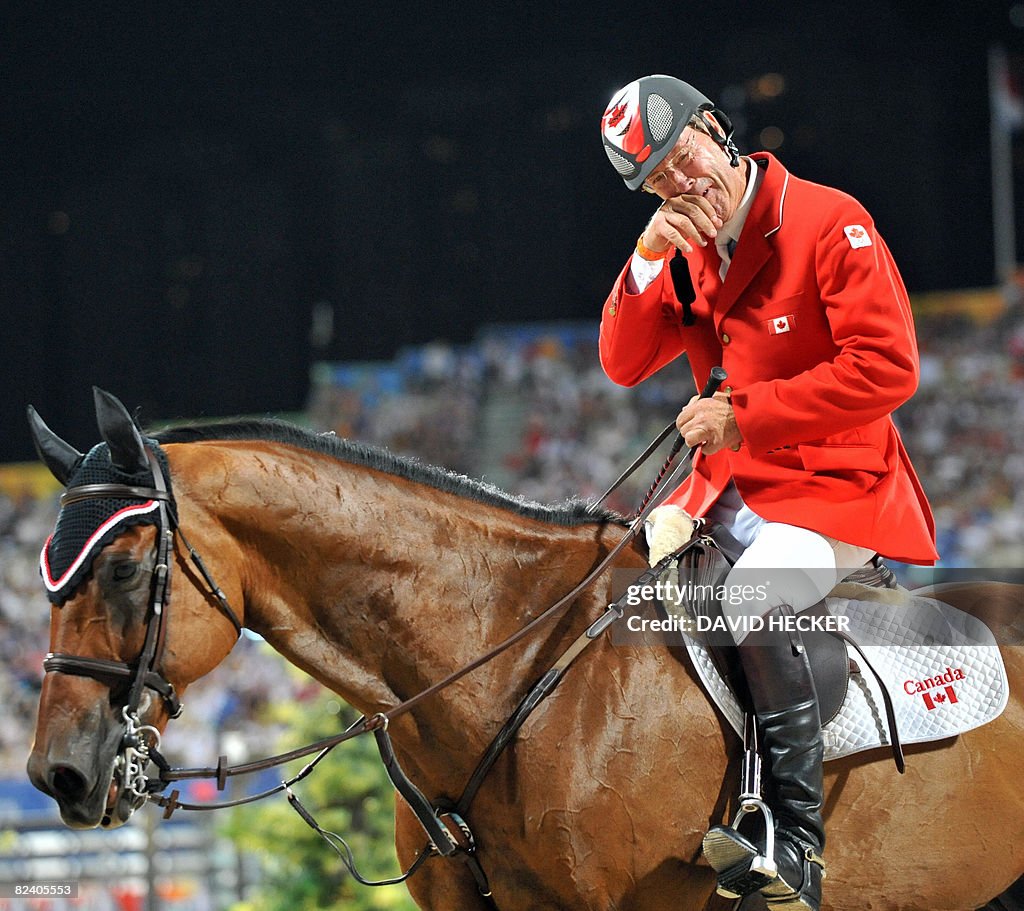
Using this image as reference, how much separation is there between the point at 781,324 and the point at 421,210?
1523cm

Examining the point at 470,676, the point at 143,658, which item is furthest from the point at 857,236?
the point at 143,658

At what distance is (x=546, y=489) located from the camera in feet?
49.5

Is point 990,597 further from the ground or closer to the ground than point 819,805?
further from the ground

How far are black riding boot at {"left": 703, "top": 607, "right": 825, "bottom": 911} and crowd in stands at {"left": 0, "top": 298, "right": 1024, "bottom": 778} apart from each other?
8591 mm

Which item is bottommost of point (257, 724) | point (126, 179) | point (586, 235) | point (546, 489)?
point (257, 724)

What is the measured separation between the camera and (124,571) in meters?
2.06

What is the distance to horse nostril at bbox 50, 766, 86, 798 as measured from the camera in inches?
77.9

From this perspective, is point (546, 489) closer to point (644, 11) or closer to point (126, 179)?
point (644, 11)

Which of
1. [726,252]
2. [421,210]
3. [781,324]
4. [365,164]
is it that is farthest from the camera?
[421,210]

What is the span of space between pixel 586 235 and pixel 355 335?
3.90m

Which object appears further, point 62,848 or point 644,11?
point 644,11

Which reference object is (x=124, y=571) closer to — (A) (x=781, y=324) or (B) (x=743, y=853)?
(B) (x=743, y=853)

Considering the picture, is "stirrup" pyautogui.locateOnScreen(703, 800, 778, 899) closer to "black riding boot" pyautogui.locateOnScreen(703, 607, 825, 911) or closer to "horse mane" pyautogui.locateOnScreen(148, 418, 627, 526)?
"black riding boot" pyautogui.locateOnScreen(703, 607, 825, 911)

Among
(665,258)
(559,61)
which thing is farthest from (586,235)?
(665,258)
